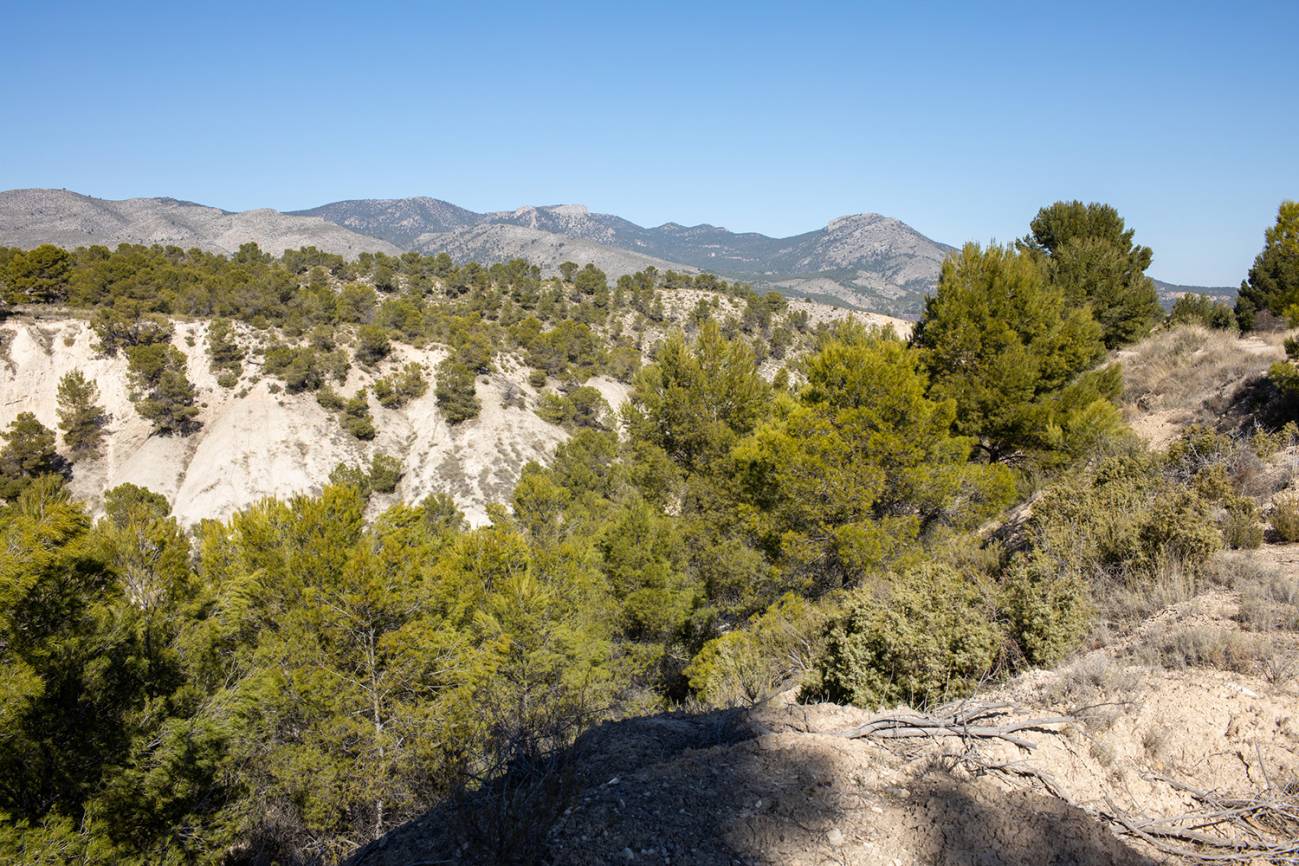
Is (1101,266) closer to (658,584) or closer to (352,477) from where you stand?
(658,584)

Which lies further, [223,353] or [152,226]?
[152,226]

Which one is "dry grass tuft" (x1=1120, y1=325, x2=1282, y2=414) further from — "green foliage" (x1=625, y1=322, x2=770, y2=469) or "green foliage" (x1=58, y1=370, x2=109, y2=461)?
"green foliage" (x1=58, y1=370, x2=109, y2=461)

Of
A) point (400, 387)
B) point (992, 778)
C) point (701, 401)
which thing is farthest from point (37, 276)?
point (992, 778)

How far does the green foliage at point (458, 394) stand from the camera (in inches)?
1507

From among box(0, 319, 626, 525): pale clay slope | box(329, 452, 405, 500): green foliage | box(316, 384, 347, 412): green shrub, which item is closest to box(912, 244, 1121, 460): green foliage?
box(0, 319, 626, 525): pale clay slope

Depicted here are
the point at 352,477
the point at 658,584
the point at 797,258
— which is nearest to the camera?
the point at 658,584

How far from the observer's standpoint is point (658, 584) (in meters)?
14.9

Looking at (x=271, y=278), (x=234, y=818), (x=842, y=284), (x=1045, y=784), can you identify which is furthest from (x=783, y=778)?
(x=842, y=284)

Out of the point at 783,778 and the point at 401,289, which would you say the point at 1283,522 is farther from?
the point at 401,289

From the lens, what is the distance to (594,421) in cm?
4072

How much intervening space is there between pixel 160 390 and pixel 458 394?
1598 cm

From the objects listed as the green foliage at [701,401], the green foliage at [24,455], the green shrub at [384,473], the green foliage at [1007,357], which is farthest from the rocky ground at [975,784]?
the green foliage at [24,455]

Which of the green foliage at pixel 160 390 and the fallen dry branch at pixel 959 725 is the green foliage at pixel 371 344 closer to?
the green foliage at pixel 160 390

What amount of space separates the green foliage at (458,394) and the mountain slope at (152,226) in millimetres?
76071
